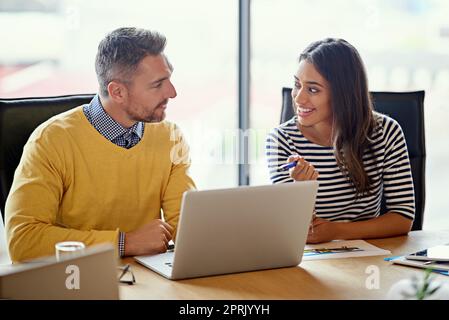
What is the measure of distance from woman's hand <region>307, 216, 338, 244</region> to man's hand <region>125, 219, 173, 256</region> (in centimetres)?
39

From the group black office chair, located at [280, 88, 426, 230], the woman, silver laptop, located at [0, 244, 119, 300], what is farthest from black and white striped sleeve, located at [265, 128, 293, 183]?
silver laptop, located at [0, 244, 119, 300]

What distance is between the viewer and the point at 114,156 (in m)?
2.42

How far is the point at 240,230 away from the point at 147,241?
30cm

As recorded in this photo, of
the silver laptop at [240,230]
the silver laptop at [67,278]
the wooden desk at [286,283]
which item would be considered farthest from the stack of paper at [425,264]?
the silver laptop at [67,278]

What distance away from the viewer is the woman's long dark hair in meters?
2.66

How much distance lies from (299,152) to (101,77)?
2.09 ft

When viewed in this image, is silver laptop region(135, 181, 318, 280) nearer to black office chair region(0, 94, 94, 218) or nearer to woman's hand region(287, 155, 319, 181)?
woman's hand region(287, 155, 319, 181)

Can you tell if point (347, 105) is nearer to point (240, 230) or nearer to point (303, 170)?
point (303, 170)

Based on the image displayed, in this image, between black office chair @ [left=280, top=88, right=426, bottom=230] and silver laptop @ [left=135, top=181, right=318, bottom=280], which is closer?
silver laptop @ [left=135, top=181, right=318, bottom=280]

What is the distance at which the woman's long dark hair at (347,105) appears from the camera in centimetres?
266

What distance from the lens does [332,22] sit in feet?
14.7
